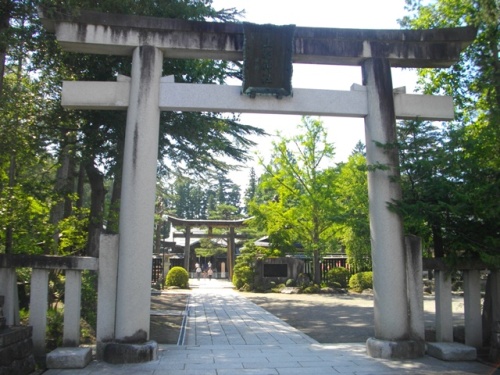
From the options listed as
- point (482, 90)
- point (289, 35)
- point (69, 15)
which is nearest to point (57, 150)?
point (69, 15)

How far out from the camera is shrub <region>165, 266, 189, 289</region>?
24.9 m

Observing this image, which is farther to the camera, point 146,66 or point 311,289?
point 311,289

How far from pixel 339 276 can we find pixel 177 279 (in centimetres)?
963

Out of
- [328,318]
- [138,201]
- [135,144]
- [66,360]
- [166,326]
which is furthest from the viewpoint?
[328,318]

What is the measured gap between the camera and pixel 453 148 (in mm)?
6969

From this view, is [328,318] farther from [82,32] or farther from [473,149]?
[82,32]

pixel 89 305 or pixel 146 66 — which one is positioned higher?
pixel 146 66

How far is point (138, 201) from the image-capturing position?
6.64 m

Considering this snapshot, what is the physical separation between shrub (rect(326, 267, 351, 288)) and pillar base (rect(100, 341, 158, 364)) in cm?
1934

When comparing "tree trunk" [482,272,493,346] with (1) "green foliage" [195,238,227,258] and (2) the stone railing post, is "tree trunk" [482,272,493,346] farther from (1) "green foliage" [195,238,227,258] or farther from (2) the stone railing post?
(1) "green foliage" [195,238,227,258]

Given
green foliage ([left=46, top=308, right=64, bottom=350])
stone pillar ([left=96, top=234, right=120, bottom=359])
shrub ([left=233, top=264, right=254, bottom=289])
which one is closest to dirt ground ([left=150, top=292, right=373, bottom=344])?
green foliage ([left=46, top=308, right=64, bottom=350])

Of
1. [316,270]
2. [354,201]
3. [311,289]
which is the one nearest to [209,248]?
[316,270]

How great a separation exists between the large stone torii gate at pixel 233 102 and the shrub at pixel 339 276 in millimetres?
18133

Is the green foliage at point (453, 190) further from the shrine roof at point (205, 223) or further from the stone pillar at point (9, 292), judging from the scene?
the shrine roof at point (205, 223)
